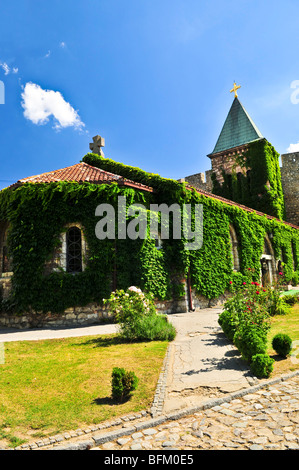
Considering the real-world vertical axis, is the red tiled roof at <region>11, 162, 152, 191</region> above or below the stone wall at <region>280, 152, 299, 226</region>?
below

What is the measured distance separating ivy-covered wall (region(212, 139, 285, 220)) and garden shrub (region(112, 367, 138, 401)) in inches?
951

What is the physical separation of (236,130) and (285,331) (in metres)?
24.5

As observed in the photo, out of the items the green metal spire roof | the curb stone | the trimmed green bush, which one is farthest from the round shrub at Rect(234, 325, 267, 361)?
the green metal spire roof

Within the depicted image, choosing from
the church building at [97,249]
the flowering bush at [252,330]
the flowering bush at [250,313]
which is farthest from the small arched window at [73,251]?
the flowering bush at [250,313]

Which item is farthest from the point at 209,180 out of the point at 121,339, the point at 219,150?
the point at 121,339

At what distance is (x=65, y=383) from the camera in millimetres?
5336

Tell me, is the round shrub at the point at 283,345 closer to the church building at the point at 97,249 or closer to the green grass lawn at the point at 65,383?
the green grass lawn at the point at 65,383

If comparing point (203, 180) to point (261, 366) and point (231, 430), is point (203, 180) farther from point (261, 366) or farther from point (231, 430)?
point (231, 430)

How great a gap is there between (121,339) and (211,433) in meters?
5.49

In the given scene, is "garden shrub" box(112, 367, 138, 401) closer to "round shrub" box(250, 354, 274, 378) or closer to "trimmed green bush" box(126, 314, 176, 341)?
"round shrub" box(250, 354, 274, 378)

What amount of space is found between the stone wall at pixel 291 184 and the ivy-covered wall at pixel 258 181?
2497mm

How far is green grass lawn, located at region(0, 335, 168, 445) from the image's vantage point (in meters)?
3.94

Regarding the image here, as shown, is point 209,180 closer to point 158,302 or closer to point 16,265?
point 158,302
